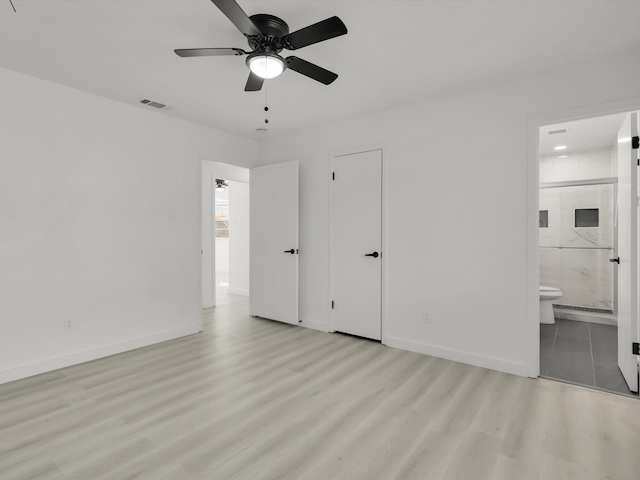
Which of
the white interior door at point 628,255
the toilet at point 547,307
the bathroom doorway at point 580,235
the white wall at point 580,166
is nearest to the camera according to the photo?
the white interior door at point 628,255

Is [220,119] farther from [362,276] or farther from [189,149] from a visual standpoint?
[362,276]

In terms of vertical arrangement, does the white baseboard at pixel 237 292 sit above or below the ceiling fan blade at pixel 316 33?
below

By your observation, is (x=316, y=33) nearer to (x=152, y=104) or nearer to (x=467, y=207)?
(x=467, y=207)

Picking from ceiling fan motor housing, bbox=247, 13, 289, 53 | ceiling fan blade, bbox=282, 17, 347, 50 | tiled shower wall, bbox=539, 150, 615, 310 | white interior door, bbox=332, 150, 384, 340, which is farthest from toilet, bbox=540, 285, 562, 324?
ceiling fan motor housing, bbox=247, 13, 289, 53

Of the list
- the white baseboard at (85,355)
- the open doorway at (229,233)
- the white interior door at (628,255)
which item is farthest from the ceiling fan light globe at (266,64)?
the open doorway at (229,233)

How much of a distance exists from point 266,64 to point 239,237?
4.93 m

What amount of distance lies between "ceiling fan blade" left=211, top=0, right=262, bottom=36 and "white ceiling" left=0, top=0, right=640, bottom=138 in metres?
0.19

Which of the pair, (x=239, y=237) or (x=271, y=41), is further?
(x=239, y=237)

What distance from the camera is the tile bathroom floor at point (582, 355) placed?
116 inches

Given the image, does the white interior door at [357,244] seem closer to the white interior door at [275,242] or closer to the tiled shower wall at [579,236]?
the white interior door at [275,242]

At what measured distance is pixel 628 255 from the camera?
2750 mm

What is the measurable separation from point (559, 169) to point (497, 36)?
3.94m

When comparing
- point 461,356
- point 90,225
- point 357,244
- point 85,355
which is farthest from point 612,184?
point 85,355

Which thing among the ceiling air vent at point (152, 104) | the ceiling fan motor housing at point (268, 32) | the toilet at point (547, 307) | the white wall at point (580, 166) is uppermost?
the ceiling air vent at point (152, 104)
